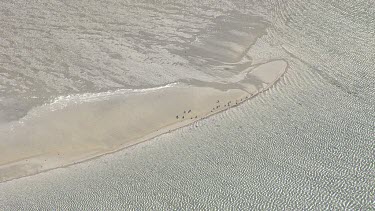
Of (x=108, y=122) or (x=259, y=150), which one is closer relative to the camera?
(x=259, y=150)

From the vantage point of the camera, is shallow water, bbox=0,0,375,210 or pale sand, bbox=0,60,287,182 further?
pale sand, bbox=0,60,287,182

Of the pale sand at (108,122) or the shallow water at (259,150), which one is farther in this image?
the pale sand at (108,122)

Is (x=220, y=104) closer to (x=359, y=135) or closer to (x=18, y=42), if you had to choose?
(x=359, y=135)

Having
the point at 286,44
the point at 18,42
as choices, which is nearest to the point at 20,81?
the point at 18,42
